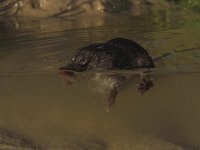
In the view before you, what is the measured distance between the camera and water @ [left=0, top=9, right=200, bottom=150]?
457 cm

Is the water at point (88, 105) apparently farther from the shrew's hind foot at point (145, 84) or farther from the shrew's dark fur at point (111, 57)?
the shrew's dark fur at point (111, 57)

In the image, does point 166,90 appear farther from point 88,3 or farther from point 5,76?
point 88,3

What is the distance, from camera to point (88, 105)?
5168 mm

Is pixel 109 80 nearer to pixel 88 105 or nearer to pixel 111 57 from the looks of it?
pixel 111 57

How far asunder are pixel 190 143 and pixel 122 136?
609 millimetres

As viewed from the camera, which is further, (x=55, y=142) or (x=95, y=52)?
(x=95, y=52)

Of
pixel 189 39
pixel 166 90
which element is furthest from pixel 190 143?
pixel 189 39

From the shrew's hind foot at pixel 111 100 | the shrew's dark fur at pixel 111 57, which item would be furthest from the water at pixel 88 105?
the shrew's dark fur at pixel 111 57

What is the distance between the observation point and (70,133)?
15.4ft

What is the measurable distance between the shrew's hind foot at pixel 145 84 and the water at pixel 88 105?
52mm

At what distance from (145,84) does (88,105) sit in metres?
0.70

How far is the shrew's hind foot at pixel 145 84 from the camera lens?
212 inches

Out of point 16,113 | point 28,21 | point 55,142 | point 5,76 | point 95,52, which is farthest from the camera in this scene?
point 28,21

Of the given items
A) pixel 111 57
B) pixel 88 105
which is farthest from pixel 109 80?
pixel 88 105
